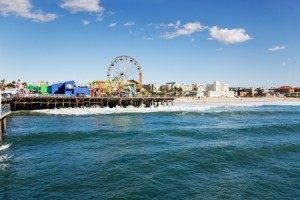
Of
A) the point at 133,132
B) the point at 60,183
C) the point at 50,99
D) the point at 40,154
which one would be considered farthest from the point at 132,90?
the point at 60,183

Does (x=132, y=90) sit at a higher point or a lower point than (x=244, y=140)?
higher

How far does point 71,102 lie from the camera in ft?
194

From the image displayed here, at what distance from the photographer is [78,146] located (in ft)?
76.2

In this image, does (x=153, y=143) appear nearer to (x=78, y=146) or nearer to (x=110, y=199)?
(x=78, y=146)

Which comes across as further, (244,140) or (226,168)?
(244,140)

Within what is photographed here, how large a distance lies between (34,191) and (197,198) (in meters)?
6.52

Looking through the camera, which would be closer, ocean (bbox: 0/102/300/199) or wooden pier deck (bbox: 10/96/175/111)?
ocean (bbox: 0/102/300/199)

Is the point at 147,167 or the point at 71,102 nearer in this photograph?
the point at 147,167

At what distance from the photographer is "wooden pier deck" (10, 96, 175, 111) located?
178 ft

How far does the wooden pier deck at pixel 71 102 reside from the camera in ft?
178

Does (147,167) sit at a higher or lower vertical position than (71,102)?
lower

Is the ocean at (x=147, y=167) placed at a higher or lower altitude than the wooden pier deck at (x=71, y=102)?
lower

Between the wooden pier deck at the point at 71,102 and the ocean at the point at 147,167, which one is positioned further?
the wooden pier deck at the point at 71,102

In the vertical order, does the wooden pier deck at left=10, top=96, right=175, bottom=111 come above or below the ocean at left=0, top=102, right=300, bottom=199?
above
